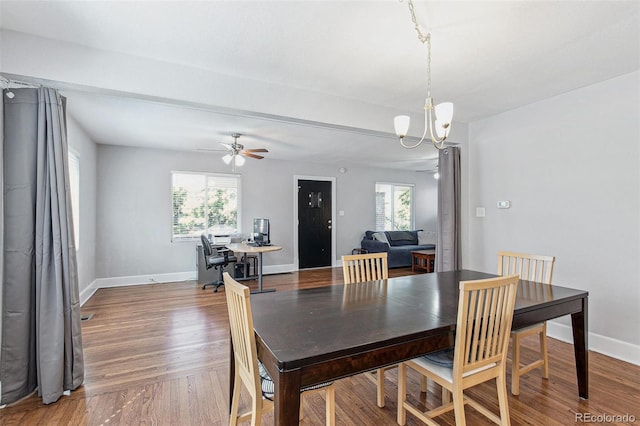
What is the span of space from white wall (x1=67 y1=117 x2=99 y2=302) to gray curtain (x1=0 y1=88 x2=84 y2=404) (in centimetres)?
196

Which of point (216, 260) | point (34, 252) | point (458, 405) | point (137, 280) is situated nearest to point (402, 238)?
point (216, 260)

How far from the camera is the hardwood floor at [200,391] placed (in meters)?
1.92

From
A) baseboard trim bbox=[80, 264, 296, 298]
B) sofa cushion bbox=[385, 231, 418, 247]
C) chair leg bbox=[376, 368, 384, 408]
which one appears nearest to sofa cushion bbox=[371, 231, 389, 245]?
sofa cushion bbox=[385, 231, 418, 247]

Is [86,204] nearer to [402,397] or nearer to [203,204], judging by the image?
[203,204]

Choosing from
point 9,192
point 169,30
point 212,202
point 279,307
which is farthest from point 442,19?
point 212,202

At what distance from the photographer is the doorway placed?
699 cm

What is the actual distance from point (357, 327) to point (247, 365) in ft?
1.78

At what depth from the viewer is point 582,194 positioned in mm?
2967

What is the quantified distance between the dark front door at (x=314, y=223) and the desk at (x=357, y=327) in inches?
191

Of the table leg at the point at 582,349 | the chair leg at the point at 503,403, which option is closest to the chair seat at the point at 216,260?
the chair leg at the point at 503,403

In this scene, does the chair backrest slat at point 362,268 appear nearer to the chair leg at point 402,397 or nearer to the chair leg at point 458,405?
the chair leg at point 402,397

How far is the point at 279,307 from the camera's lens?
172 centimetres

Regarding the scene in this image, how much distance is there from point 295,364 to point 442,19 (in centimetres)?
205

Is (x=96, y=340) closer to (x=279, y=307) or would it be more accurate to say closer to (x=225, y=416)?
(x=225, y=416)
